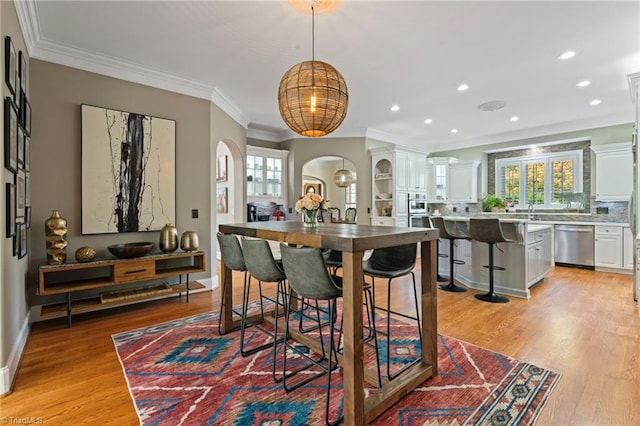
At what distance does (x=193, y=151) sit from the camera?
4.18m

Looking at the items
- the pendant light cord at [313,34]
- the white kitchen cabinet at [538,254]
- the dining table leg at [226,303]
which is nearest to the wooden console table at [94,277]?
the dining table leg at [226,303]

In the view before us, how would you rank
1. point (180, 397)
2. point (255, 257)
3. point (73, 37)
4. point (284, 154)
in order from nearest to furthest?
point (180, 397)
point (255, 257)
point (73, 37)
point (284, 154)

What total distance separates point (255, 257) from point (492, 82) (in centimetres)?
390

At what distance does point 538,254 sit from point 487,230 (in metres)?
1.32

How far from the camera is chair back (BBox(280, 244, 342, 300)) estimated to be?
1777mm

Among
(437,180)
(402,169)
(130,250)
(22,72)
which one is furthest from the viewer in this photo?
(437,180)

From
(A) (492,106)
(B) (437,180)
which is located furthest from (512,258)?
(B) (437,180)

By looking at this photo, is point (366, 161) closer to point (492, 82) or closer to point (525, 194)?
point (492, 82)

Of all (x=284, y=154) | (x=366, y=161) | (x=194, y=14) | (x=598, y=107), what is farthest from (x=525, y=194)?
(x=194, y=14)

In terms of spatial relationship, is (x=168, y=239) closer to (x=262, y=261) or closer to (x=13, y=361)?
(x=13, y=361)

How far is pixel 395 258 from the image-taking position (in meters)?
2.53

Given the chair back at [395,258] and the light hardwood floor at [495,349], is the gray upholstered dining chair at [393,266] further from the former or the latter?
the light hardwood floor at [495,349]

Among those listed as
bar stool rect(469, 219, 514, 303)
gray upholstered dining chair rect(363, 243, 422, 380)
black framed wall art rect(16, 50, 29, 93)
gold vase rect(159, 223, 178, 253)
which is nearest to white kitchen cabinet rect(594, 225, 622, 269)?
bar stool rect(469, 219, 514, 303)

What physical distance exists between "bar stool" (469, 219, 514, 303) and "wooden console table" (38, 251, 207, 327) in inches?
139
